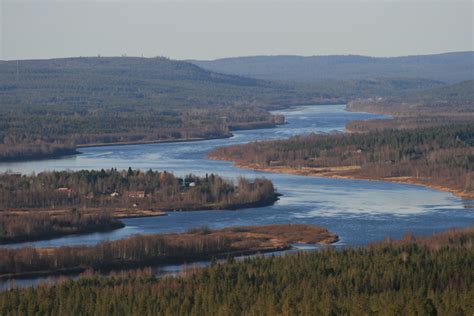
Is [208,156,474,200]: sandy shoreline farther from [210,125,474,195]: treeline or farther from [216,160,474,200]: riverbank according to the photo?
[210,125,474,195]: treeline

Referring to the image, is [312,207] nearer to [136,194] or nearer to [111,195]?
[136,194]

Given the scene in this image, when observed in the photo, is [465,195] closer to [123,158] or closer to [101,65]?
[123,158]

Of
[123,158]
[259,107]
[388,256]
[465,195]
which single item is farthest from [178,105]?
[388,256]

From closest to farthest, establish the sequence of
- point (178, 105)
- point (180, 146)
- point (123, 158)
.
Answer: point (123, 158) → point (180, 146) → point (178, 105)

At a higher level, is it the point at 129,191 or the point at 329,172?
the point at 129,191

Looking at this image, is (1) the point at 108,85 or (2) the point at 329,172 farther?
(1) the point at 108,85

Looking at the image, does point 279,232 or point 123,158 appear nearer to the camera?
point 279,232

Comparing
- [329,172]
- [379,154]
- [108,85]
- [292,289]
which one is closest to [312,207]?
[329,172]

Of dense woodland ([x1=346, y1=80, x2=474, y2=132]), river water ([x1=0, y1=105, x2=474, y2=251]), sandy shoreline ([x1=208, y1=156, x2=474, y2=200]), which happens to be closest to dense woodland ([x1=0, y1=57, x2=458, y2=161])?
river water ([x1=0, y1=105, x2=474, y2=251])
